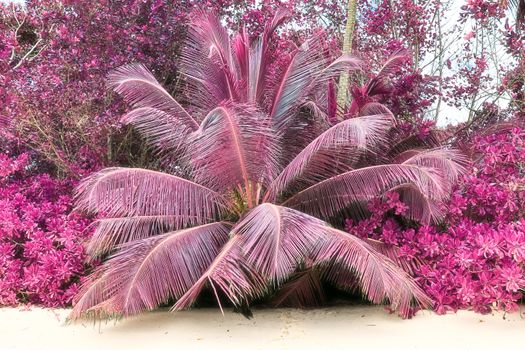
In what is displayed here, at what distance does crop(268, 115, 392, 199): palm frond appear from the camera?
5.04 meters

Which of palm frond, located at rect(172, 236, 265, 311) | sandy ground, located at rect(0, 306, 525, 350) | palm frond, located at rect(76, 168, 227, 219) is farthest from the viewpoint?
palm frond, located at rect(76, 168, 227, 219)

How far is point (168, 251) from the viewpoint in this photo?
198 inches

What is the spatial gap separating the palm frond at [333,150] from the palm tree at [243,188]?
0.05 ft

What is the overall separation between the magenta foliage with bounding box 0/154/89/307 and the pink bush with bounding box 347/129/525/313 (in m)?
3.35

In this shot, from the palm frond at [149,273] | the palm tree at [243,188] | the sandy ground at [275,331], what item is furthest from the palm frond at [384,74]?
the palm frond at [149,273]

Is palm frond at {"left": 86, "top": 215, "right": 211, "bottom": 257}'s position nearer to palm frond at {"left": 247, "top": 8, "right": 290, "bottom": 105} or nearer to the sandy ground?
the sandy ground

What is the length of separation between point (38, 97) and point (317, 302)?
488cm

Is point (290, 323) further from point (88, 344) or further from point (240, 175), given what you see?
point (88, 344)

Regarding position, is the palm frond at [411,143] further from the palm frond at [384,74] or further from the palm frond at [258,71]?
the palm frond at [258,71]

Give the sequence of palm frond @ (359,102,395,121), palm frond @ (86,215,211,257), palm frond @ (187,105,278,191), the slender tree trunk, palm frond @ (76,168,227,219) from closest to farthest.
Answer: palm frond @ (187,105,278,191) → palm frond @ (76,168,227,219) → palm frond @ (86,215,211,257) → palm frond @ (359,102,395,121) → the slender tree trunk

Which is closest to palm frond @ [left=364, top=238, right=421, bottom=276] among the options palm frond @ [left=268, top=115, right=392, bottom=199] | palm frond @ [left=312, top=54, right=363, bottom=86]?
palm frond @ [left=268, top=115, right=392, bottom=199]

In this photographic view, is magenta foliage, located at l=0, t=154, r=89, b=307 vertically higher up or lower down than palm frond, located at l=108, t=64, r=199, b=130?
lower down

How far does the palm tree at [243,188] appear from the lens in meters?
4.85

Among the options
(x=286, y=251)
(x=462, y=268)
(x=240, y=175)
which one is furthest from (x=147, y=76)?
(x=462, y=268)
